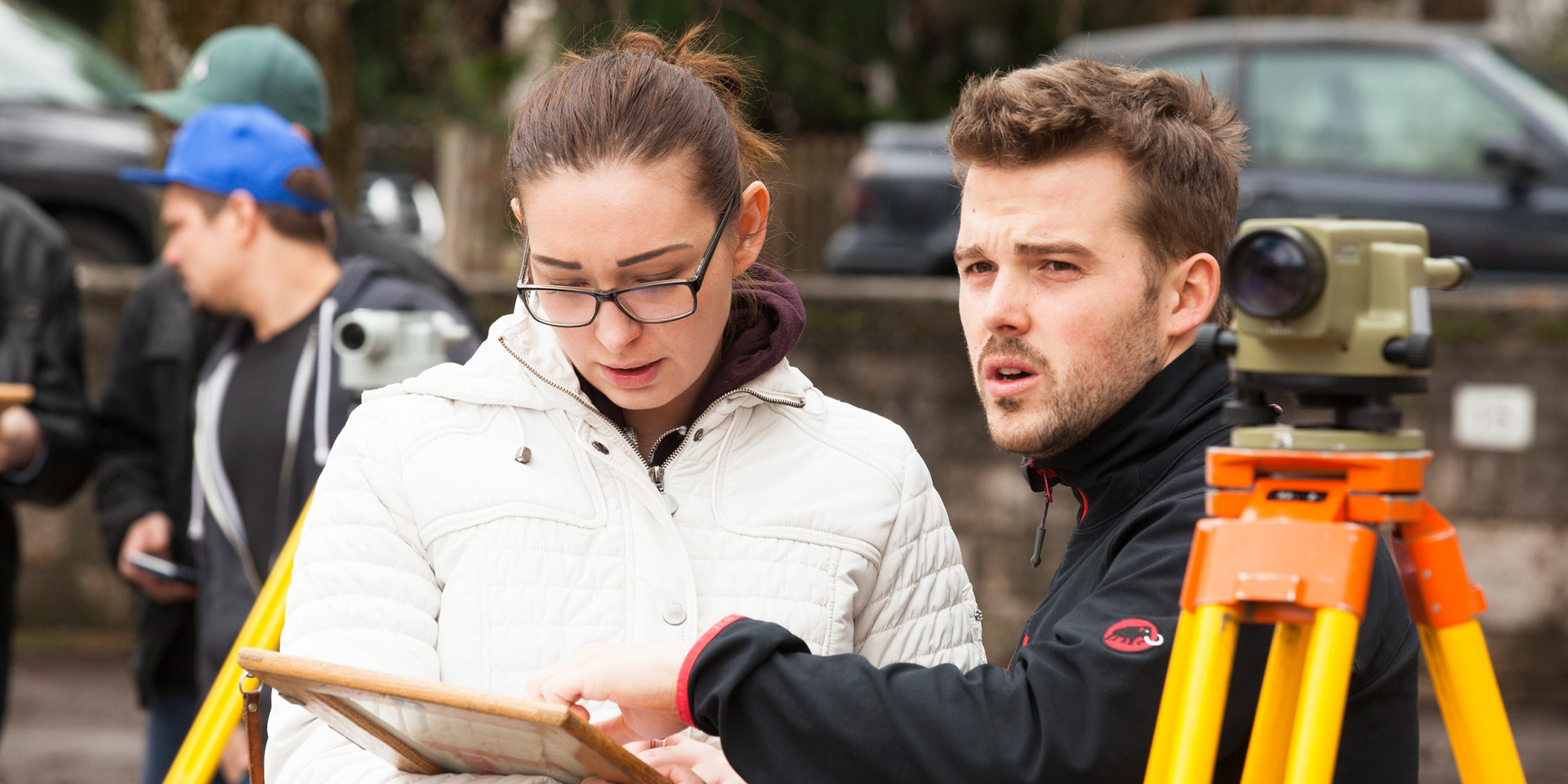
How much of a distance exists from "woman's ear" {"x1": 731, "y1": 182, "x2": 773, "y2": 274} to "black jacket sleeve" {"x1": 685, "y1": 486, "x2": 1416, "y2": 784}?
1.93 ft

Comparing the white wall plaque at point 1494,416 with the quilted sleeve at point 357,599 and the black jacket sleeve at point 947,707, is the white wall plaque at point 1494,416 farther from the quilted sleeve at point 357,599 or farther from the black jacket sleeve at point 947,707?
the quilted sleeve at point 357,599

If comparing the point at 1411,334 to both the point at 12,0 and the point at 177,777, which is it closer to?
the point at 177,777

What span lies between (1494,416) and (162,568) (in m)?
4.73

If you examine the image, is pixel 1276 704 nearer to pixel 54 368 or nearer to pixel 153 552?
pixel 153 552

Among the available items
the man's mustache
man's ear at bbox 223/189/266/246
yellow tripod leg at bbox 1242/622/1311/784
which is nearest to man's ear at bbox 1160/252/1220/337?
the man's mustache

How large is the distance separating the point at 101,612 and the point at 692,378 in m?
5.46

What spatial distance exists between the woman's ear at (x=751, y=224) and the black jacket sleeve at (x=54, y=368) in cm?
255

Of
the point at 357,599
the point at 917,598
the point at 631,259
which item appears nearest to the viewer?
the point at 357,599

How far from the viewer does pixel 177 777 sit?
2334 mm

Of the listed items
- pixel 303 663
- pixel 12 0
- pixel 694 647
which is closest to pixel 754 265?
pixel 694 647

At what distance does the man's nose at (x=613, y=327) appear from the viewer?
6.21 ft

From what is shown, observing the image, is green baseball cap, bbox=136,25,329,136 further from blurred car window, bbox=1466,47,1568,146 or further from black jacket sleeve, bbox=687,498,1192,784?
blurred car window, bbox=1466,47,1568,146

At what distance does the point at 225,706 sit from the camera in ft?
7.79

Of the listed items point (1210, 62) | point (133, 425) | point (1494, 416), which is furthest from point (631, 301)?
point (1210, 62)
